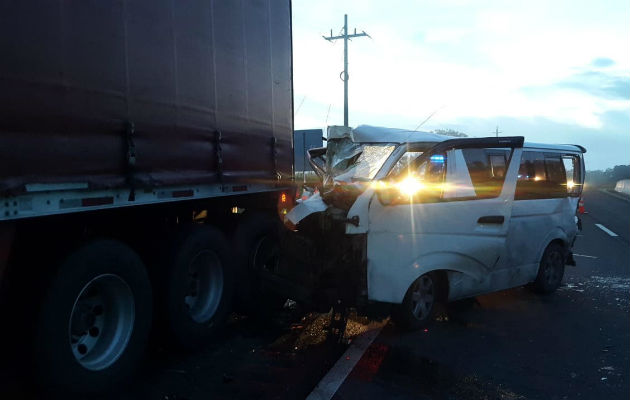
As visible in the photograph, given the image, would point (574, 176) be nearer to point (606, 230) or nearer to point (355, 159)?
point (355, 159)

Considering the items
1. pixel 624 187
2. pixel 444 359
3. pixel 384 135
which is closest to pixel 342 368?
pixel 444 359

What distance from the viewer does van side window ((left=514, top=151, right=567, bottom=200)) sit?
6.38 metres

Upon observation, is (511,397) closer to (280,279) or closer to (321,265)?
(321,265)

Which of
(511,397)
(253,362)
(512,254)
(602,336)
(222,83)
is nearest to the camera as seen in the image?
(511,397)

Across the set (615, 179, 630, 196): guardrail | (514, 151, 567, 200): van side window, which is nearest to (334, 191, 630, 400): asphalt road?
(514, 151, 567, 200): van side window

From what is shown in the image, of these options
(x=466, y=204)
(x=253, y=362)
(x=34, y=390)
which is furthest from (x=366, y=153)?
(x=34, y=390)

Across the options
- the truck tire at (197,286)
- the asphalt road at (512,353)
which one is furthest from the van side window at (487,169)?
the truck tire at (197,286)

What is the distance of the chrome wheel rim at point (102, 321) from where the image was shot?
372 centimetres

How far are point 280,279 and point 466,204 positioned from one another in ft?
7.17

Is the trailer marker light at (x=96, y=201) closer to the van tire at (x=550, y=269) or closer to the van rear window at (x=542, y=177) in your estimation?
the van rear window at (x=542, y=177)

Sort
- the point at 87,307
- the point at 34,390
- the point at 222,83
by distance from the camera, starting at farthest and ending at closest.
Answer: the point at 222,83, the point at 87,307, the point at 34,390

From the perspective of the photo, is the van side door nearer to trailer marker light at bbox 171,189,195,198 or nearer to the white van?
the white van

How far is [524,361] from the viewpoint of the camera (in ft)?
16.0

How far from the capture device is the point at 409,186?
538 cm
